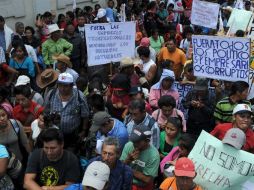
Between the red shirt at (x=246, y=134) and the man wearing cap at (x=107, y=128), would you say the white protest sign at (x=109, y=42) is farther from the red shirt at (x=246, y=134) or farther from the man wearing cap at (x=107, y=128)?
the red shirt at (x=246, y=134)

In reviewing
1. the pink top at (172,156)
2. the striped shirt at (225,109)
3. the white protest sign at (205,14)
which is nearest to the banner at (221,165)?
the pink top at (172,156)

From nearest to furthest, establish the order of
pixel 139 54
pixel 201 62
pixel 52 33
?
pixel 201 62 < pixel 139 54 < pixel 52 33

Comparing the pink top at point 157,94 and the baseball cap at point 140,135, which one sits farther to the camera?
the pink top at point 157,94

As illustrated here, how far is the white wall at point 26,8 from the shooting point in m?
12.6

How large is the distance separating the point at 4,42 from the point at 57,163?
591 centimetres

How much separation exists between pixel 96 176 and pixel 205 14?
8262 mm

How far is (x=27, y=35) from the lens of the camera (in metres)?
9.90

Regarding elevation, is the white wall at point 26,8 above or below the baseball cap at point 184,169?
above

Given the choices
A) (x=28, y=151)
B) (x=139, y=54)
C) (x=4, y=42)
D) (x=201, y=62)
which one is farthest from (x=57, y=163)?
(x=4, y=42)

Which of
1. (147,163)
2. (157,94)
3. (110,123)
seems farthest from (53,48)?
(147,163)

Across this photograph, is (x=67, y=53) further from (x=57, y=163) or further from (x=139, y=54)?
(x=57, y=163)

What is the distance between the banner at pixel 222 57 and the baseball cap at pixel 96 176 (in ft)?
11.6

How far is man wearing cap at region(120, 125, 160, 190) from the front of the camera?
15.2 ft

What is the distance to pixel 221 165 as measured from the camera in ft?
14.7
